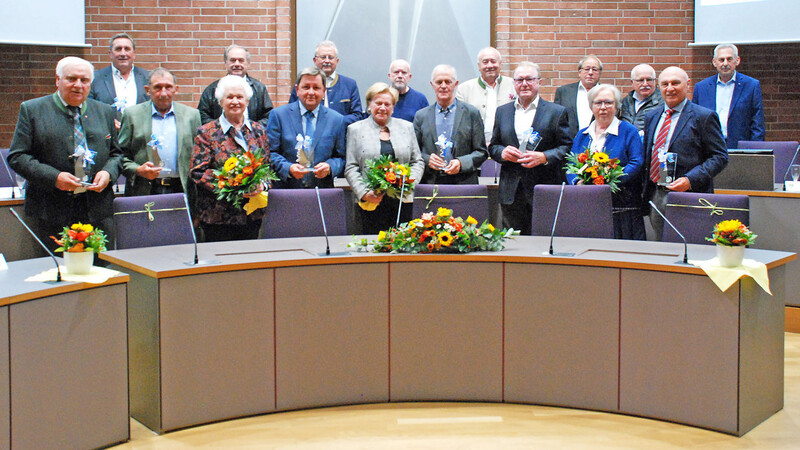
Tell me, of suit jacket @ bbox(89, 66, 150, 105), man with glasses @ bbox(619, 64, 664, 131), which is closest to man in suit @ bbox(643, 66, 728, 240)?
man with glasses @ bbox(619, 64, 664, 131)

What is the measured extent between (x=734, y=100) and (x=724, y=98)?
9 centimetres

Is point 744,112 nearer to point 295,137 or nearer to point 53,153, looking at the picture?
point 295,137

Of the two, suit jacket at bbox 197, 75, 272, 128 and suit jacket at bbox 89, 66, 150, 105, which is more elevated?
suit jacket at bbox 89, 66, 150, 105

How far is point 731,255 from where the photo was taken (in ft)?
11.4

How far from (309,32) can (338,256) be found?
171 inches

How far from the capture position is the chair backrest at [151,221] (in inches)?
160

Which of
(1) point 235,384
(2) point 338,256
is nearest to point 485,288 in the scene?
(2) point 338,256

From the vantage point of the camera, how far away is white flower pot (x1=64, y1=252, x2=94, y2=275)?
10.8 ft

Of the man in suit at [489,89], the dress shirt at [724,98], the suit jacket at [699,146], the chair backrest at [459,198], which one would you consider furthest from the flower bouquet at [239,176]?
the dress shirt at [724,98]

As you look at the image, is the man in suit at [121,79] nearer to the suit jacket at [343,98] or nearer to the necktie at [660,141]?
the suit jacket at [343,98]

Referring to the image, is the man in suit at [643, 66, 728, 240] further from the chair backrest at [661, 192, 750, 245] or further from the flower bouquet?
the flower bouquet

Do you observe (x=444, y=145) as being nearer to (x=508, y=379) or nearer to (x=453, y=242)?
(x=453, y=242)

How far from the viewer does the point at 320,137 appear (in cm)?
493

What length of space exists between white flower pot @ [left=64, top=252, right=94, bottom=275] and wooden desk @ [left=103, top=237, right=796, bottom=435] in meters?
0.24
